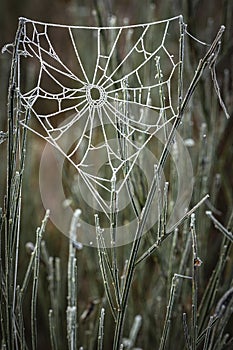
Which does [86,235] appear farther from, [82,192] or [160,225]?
[160,225]

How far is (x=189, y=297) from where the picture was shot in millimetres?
1083

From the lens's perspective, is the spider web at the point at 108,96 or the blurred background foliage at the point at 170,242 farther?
the blurred background foliage at the point at 170,242


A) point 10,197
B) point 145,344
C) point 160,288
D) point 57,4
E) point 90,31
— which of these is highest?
point 57,4

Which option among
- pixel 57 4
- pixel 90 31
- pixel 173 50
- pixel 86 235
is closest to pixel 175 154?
pixel 86 235

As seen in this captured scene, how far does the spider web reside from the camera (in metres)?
0.64

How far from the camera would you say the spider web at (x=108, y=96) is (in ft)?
2.11

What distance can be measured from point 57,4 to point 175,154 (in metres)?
1.77

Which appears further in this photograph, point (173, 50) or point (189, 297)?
point (173, 50)

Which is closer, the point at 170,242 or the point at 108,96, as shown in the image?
the point at 108,96

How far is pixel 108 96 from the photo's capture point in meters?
0.72

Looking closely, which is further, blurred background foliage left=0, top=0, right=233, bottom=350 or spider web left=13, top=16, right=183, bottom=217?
blurred background foliage left=0, top=0, right=233, bottom=350

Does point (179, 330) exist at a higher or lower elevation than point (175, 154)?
lower

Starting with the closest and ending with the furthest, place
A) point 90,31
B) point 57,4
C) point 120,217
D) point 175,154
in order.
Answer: point 175,154 < point 120,217 < point 90,31 < point 57,4

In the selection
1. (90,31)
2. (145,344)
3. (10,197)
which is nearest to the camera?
(10,197)
